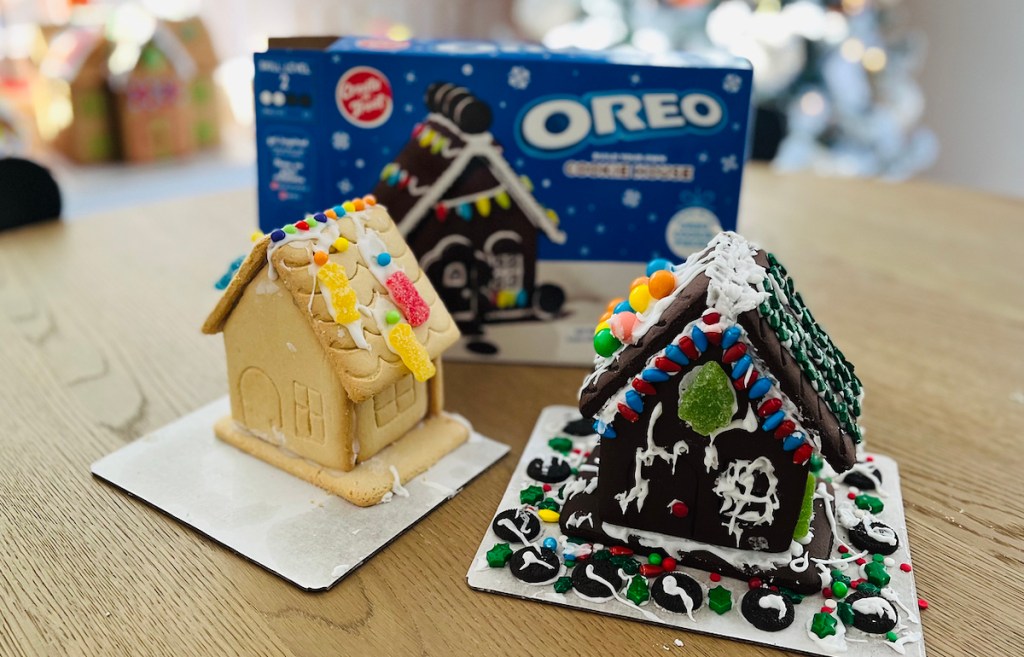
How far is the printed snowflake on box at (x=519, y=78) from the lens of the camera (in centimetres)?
129

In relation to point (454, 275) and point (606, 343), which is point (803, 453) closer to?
point (606, 343)

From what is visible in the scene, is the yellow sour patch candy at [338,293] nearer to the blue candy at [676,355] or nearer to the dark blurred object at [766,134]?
the blue candy at [676,355]

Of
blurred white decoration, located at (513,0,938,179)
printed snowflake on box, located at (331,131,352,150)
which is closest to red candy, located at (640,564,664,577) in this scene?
printed snowflake on box, located at (331,131,352,150)

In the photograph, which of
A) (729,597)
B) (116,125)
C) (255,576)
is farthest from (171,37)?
(729,597)

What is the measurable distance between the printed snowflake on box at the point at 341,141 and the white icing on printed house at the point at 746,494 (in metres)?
0.76

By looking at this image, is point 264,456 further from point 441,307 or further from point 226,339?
point 441,307

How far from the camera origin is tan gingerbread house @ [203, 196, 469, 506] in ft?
3.27

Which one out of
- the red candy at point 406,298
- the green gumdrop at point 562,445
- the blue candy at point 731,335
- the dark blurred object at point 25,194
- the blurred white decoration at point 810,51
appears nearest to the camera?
the blue candy at point 731,335

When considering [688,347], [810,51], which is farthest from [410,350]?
[810,51]

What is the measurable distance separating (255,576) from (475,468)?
31 cm

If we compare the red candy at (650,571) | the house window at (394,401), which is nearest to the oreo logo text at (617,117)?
the house window at (394,401)

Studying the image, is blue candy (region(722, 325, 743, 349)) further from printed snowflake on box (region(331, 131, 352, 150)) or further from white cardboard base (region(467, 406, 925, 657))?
printed snowflake on box (region(331, 131, 352, 150))

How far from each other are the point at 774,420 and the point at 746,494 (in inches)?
3.8

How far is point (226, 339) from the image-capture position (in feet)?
3.63
